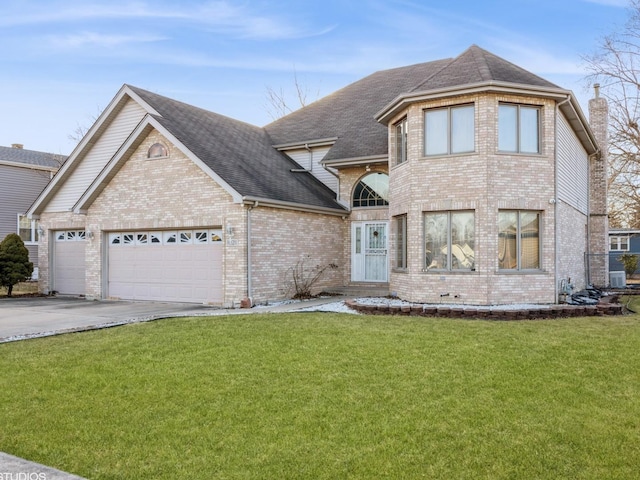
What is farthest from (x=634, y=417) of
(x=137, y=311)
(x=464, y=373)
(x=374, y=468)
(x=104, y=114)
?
(x=104, y=114)

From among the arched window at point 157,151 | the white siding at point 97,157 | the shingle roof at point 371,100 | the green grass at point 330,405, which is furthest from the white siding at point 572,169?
the white siding at point 97,157

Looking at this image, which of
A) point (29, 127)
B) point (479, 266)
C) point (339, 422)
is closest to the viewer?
point (339, 422)

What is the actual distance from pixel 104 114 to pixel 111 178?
2540 mm

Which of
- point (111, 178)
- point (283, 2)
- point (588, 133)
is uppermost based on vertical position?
point (283, 2)

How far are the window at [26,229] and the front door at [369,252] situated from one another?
17880mm

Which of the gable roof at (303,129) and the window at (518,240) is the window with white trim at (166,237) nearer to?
the gable roof at (303,129)

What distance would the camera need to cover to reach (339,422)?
206 inches

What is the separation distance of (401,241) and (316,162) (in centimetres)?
664

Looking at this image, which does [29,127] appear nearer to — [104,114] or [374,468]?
[104,114]

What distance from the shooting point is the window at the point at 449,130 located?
44.2 ft

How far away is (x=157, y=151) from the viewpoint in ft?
52.9

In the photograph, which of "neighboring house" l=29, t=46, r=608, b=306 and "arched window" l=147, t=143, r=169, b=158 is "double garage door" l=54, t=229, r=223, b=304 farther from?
"arched window" l=147, t=143, r=169, b=158

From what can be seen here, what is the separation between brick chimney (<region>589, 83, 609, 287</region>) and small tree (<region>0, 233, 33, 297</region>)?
71.5ft

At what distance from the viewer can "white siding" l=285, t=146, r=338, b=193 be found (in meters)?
19.9
